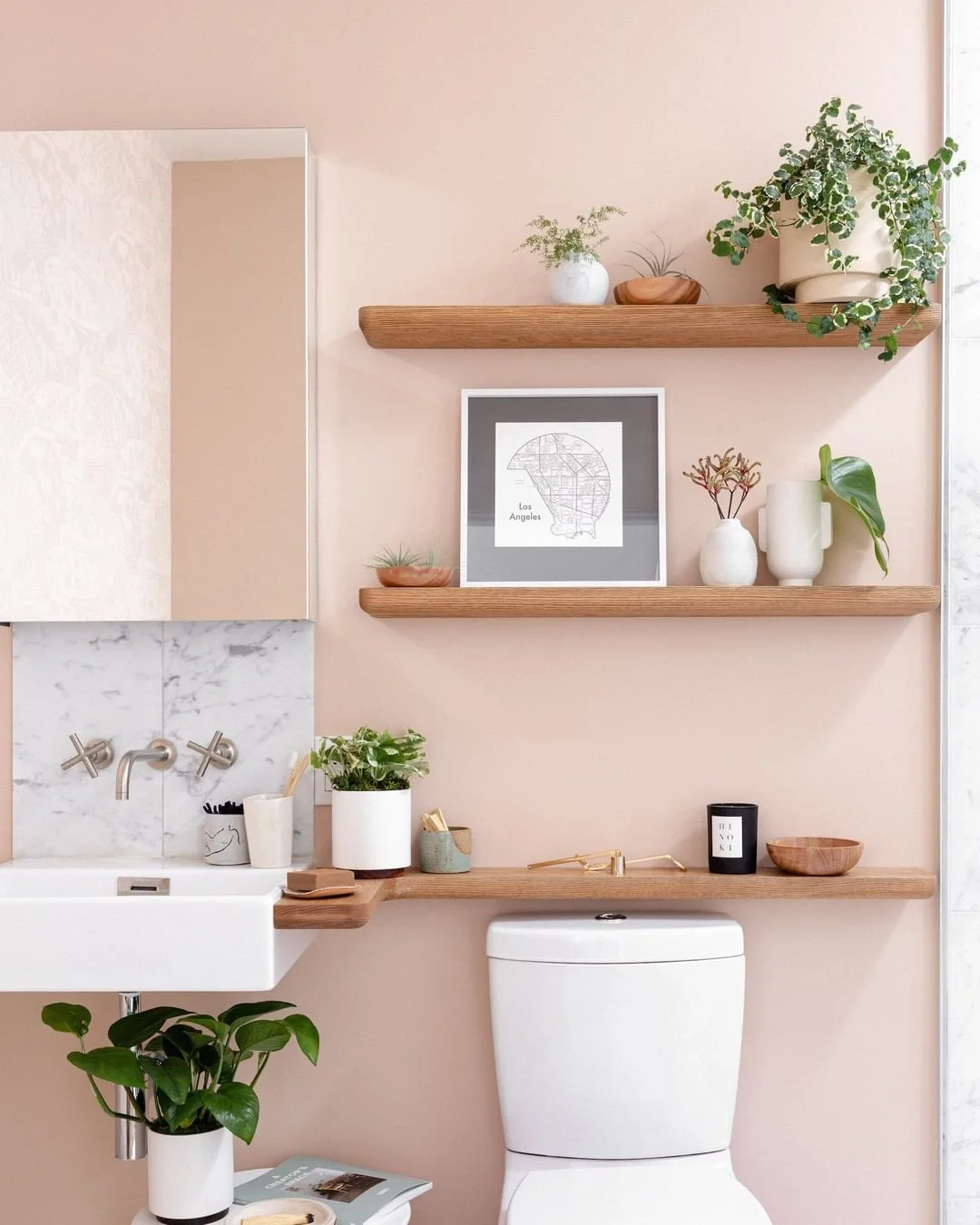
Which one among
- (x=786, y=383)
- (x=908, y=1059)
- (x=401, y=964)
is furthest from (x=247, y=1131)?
(x=786, y=383)

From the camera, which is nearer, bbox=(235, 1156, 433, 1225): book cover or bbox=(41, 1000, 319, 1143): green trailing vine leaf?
bbox=(41, 1000, 319, 1143): green trailing vine leaf

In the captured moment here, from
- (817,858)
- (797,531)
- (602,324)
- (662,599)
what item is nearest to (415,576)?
(662,599)

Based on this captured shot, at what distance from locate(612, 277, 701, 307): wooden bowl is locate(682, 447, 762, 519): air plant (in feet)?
0.85

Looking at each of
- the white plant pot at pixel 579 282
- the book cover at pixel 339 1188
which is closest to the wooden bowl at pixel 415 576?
the white plant pot at pixel 579 282

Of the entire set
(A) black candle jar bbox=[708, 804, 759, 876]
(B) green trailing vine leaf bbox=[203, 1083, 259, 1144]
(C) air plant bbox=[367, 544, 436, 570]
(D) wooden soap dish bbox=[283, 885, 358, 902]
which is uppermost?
(C) air plant bbox=[367, 544, 436, 570]

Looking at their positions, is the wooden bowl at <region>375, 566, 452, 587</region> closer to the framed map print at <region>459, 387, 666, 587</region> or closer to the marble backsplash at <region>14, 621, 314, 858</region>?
the framed map print at <region>459, 387, 666, 587</region>

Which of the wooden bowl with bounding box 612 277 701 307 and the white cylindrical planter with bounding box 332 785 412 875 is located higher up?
the wooden bowl with bounding box 612 277 701 307

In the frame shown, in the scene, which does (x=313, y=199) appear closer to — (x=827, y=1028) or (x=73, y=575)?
(x=73, y=575)

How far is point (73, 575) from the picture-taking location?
1.91 m

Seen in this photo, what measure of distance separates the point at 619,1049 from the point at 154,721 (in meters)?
0.91

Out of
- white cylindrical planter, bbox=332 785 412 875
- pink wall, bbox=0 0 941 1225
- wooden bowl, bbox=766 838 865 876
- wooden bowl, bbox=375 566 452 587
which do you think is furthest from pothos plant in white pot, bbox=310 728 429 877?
wooden bowl, bbox=766 838 865 876

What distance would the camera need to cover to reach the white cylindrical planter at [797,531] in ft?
5.97

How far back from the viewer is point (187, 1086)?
63.4 inches

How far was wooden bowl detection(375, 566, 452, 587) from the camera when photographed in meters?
1.81
